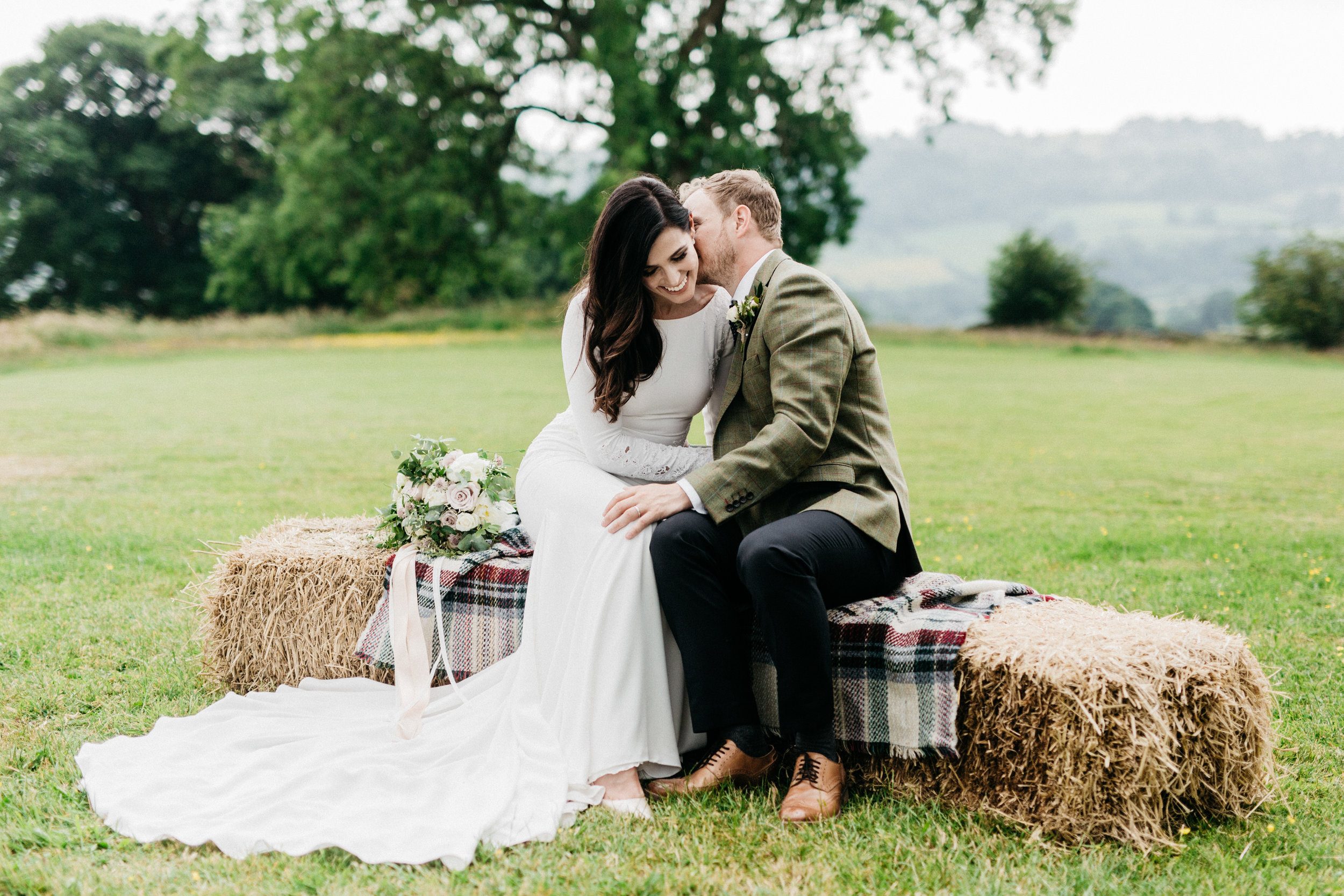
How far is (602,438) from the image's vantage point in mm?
4012

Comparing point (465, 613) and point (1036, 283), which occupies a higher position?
point (1036, 283)

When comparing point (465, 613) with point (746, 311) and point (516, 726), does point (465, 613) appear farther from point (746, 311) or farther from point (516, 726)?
point (746, 311)

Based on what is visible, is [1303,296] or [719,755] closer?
[719,755]

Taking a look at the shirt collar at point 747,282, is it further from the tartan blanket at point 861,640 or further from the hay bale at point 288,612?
the hay bale at point 288,612

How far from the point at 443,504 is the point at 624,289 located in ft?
4.11

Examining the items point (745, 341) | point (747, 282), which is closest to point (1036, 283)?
point (747, 282)

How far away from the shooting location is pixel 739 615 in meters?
3.54

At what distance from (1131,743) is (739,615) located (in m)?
1.32

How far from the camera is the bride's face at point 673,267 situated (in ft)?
12.2

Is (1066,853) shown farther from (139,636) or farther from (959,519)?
(959,519)

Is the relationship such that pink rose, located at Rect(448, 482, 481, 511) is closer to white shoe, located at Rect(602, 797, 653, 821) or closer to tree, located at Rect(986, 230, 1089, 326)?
white shoe, located at Rect(602, 797, 653, 821)

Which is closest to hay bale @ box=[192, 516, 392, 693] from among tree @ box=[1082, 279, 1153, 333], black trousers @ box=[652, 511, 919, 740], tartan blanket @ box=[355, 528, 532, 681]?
tartan blanket @ box=[355, 528, 532, 681]

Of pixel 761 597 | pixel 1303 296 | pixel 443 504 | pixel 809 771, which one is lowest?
pixel 809 771

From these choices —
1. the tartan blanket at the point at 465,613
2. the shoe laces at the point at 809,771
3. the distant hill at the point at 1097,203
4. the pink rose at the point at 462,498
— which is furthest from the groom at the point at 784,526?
the distant hill at the point at 1097,203
